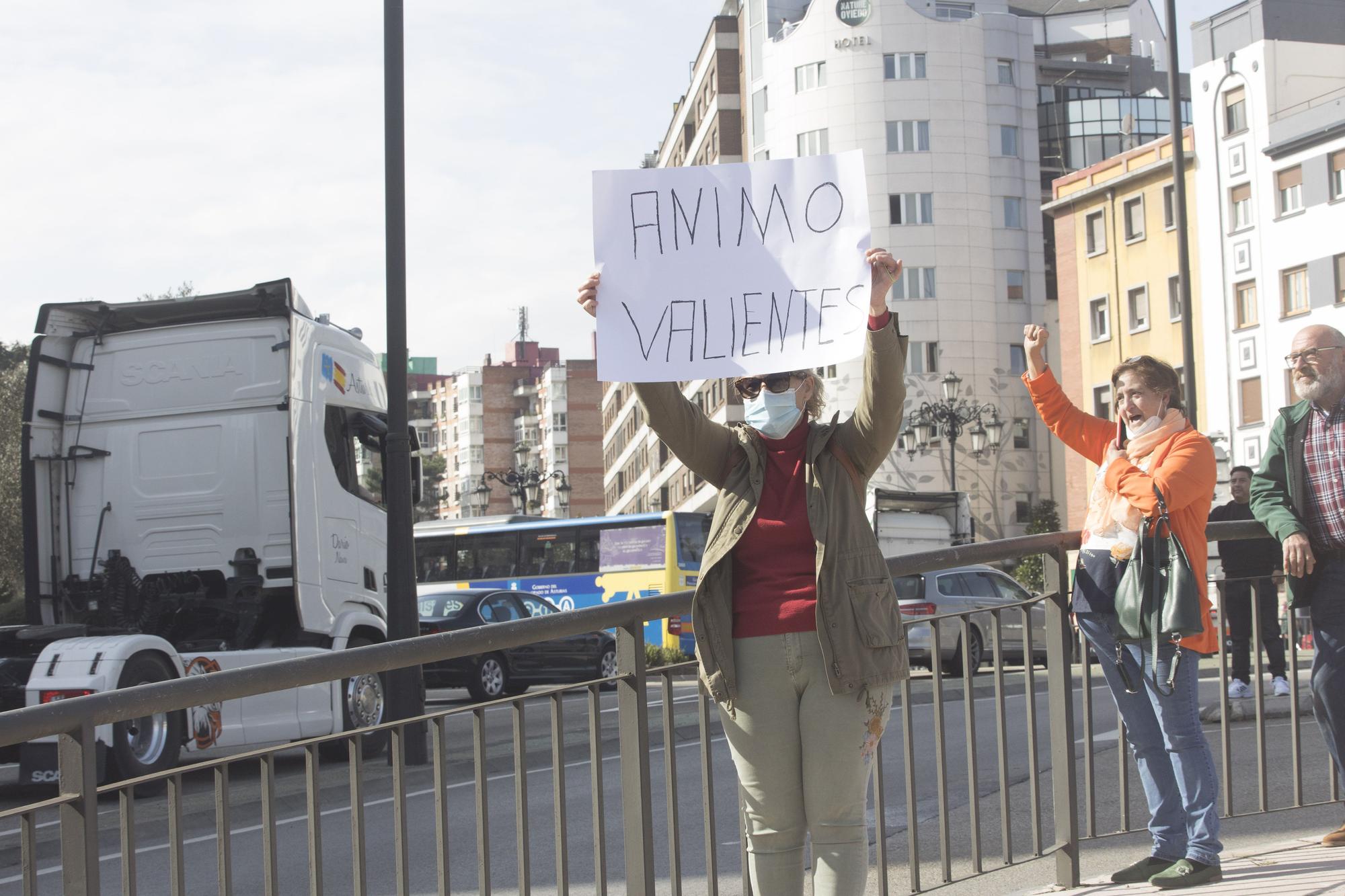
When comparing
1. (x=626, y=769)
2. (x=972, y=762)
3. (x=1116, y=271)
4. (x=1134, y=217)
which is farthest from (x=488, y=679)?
(x=1134, y=217)

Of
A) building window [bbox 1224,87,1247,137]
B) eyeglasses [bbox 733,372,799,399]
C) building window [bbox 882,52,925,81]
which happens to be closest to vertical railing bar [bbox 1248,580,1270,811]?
eyeglasses [bbox 733,372,799,399]

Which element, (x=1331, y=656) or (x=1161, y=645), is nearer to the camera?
(x=1161, y=645)

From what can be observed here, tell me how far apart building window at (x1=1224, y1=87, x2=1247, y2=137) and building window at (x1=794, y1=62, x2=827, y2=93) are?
21.5 meters

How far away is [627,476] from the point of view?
104500mm

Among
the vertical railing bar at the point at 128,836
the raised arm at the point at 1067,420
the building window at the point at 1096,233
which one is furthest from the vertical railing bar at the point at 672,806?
the building window at the point at 1096,233

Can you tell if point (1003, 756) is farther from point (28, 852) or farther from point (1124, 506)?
point (28, 852)

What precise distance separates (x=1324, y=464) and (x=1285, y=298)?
45.8 metres

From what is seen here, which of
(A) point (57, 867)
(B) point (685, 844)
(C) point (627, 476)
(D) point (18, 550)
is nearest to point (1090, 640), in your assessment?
(B) point (685, 844)

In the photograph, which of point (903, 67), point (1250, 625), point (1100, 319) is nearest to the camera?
point (1250, 625)

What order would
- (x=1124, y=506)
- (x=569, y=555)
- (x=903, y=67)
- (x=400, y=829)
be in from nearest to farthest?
1. (x=400, y=829)
2. (x=1124, y=506)
3. (x=569, y=555)
4. (x=903, y=67)

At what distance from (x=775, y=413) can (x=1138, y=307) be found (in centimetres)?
5444

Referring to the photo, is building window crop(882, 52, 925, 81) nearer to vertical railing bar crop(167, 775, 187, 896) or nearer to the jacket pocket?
the jacket pocket

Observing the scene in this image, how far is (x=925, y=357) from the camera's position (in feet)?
221

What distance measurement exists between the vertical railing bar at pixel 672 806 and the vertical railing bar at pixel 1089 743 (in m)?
1.80
